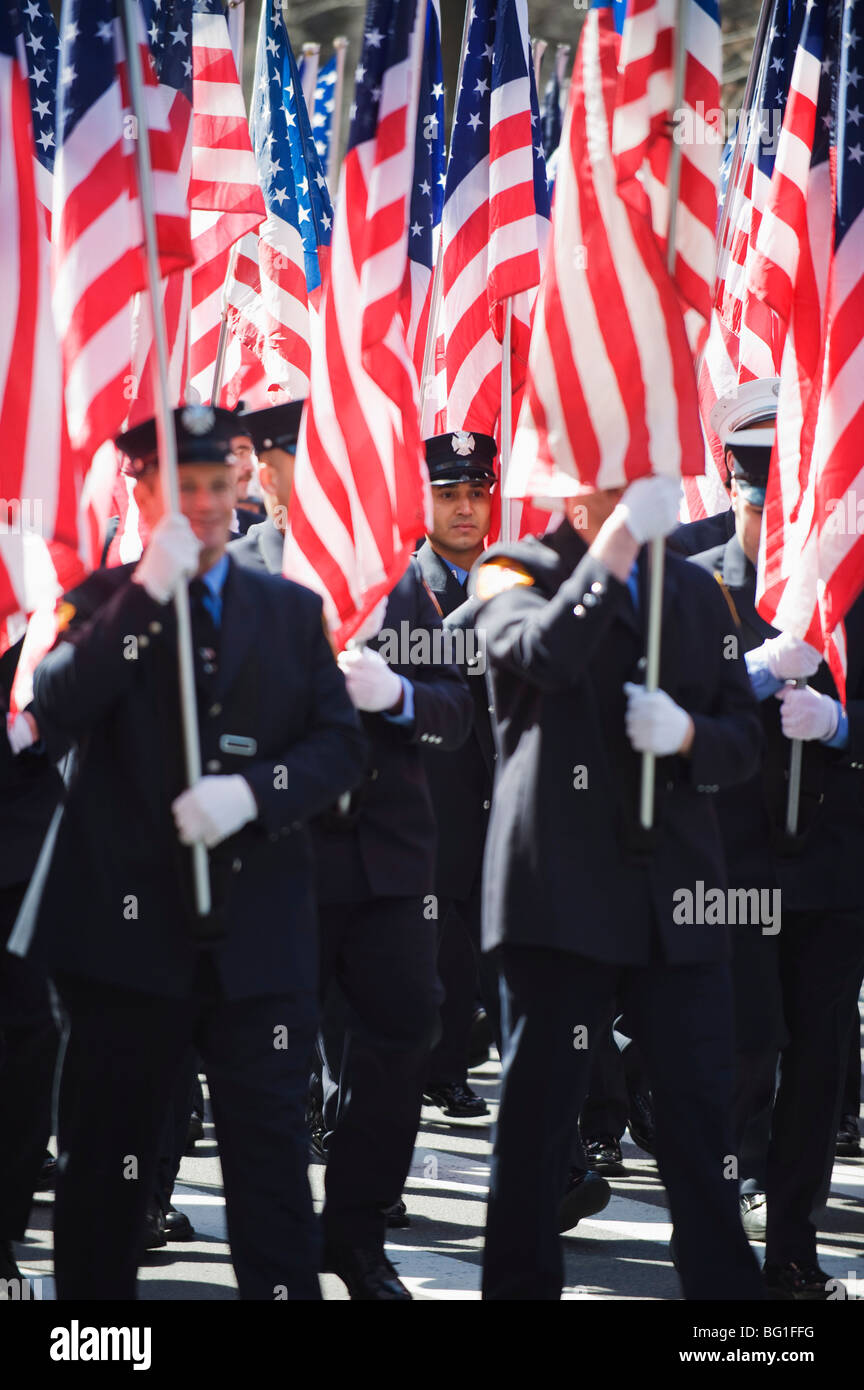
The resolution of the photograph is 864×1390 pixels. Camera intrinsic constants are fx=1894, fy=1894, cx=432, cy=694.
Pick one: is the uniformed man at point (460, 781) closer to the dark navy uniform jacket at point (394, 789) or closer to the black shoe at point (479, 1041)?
the dark navy uniform jacket at point (394, 789)

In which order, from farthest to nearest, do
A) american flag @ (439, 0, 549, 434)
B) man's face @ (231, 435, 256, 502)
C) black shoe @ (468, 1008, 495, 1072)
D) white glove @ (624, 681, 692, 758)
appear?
black shoe @ (468, 1008, 495, 1072) < american flag @ (439, 0, 549, 434) < man's face @ (231, 435, 256, 502) < white glove @ (624, 681, 692, 758)

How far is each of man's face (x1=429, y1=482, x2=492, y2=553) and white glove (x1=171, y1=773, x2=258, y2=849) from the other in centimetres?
335

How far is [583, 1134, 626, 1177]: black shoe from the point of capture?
6.80 m

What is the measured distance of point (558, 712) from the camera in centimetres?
449

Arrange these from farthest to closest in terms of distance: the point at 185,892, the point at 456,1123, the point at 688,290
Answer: the point at 456,1123, the point at 688,290, the point at 185,892

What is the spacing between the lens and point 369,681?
5199 mm

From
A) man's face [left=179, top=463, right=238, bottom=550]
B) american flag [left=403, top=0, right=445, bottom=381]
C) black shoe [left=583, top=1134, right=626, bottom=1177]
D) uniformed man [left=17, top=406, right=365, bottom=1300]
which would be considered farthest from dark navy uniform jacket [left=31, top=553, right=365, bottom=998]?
american flag [left=403, top=0, right=445, bottom=381]

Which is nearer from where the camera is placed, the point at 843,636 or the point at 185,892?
the point at 185,892

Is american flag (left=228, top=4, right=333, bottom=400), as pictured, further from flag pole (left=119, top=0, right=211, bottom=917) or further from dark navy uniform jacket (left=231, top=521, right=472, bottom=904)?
flag pole (left=119, top=0, right=211, bottom=917)

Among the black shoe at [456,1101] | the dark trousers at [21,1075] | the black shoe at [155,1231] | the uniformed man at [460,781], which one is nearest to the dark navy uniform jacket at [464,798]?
the uniformed man at [460,781]

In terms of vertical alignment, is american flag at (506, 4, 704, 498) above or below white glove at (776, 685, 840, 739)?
above
